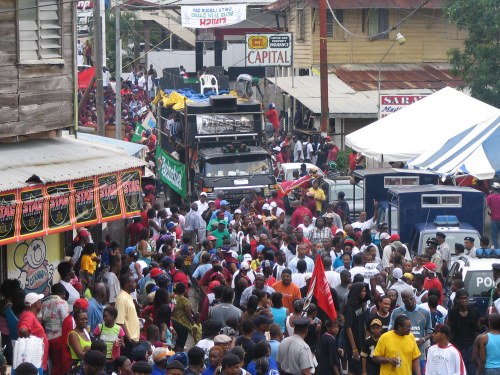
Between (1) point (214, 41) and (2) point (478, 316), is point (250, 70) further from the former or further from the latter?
(2) point (478, 316)

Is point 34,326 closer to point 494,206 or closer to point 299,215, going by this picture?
point 299,215

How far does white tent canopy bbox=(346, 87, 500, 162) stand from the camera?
2802cm

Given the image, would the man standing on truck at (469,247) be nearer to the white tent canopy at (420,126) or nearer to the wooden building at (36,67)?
the wooden building at (36,67)

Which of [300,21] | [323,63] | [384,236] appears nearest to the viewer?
[384,236]

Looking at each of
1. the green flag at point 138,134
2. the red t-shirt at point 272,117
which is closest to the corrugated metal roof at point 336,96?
the red t-shirt at point 272,117

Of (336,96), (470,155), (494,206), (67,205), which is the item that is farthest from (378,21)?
(67,205)

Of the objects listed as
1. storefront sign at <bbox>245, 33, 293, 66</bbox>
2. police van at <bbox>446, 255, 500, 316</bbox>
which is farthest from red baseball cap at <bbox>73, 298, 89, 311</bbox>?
storefront sign at <bbox>245, 33, 293, 66</bbox>

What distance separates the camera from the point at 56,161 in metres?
15.9

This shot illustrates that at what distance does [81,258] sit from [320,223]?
226 inches

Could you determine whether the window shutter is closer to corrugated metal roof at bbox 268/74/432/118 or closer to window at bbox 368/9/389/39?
corrugated metal roof at bbox 268/74/432/118

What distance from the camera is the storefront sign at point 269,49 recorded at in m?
45.0

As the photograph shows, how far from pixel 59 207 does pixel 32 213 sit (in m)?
0.62

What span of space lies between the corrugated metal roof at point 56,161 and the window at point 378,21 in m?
31.8

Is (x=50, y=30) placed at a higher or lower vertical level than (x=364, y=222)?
higher
